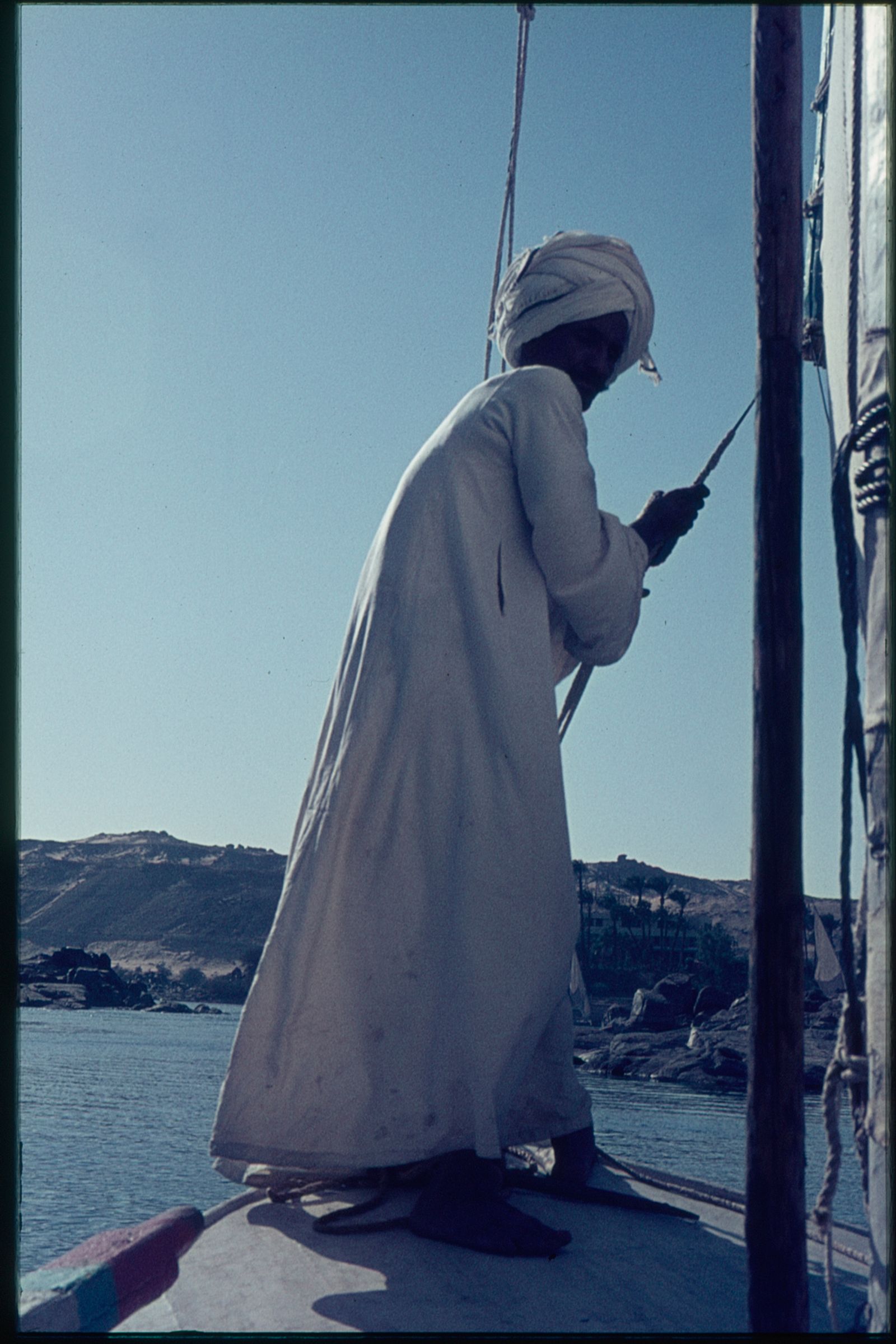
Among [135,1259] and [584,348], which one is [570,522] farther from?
[135,1259]

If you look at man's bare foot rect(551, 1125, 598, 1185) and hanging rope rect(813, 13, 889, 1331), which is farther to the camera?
man's bare foot rect(551, 1125, 598, 1185)

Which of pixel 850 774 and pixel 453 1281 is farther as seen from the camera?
pixel 453 1281

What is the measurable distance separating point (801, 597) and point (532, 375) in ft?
3.50

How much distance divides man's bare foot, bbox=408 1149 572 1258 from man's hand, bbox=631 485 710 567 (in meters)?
1.27

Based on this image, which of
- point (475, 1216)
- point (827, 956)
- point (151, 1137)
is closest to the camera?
point (475, 1216)

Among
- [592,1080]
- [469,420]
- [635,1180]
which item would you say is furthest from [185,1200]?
[592,1080]

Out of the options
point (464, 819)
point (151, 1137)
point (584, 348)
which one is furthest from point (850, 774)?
point (151, 1137)

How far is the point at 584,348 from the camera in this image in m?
2.56

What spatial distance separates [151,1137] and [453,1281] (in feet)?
21.4

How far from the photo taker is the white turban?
8.21 ft

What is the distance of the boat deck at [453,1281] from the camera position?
1563 mm

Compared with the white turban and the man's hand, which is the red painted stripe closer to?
the man's hand

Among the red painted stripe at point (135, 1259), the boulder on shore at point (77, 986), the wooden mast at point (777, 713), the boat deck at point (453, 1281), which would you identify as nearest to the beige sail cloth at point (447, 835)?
the boat deck at point (453, 1281)

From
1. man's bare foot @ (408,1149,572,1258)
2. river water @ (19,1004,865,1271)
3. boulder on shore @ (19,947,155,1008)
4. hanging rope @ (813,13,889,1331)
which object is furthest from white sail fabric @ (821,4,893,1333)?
boulder on shore @ (19,947,155,1008)
